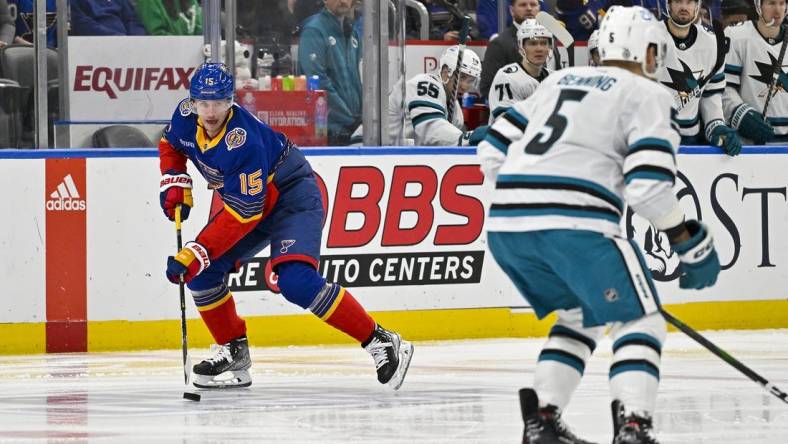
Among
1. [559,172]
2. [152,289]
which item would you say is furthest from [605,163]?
[152,289]

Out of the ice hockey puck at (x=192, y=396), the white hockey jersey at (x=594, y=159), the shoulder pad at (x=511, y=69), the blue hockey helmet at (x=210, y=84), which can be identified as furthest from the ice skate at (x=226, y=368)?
the shoulder pad at (x=511, y=69)

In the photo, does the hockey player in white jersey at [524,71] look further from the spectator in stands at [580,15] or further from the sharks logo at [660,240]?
the spectator in stands at [580,15]

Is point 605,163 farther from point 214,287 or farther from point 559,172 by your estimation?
point 214,287

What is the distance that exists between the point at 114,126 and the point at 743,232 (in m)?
3.23

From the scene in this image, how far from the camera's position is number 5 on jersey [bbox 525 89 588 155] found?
4.39 metres

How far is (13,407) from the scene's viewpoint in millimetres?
5863

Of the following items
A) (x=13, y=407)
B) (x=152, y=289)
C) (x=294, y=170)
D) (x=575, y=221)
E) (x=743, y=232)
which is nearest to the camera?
(x=575, y=221)

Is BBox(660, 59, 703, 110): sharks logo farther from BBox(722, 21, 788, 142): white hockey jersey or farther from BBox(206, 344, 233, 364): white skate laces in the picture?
BBox(206, 344, 233, 364): white skate laces

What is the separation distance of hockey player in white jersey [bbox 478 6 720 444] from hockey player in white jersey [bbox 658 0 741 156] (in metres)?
4.04

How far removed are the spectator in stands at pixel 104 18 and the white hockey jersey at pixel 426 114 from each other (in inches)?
53.4

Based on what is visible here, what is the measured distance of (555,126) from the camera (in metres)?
4.40

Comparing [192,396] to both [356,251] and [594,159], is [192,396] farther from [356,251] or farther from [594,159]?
[594,159]

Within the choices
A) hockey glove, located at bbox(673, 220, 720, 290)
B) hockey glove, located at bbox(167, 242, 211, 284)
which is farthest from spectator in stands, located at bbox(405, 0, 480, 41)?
hockey glove, located at bbox(673, 220, 720, 290)

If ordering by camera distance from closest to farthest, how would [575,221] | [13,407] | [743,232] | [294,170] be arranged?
[575,221], [13,407], [294,170], [743,232]
